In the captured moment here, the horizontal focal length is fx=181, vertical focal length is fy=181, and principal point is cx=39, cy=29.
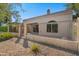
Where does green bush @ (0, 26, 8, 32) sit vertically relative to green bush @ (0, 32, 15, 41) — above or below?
above

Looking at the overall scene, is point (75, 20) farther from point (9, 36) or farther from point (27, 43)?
point (9, 36)

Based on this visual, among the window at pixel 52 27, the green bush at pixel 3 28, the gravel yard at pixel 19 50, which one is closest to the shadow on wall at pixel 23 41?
the gravel yard at pixel 19 50

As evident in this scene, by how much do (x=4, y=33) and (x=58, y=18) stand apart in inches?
61.3

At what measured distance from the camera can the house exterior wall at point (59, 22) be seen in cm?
477

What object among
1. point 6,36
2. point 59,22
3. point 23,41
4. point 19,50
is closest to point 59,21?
point 59,22

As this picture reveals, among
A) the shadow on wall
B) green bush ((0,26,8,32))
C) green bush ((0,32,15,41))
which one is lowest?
the shadow on wall

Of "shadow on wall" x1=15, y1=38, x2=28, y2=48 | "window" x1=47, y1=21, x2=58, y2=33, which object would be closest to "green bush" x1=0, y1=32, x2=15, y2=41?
"shadow on wall" x1=15, y1=38, x2=28, y2=48

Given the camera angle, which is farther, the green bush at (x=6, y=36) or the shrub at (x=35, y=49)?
the green bush at (x=6, y=36)

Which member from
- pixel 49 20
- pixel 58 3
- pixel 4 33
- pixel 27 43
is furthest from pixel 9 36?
pixel 58 3

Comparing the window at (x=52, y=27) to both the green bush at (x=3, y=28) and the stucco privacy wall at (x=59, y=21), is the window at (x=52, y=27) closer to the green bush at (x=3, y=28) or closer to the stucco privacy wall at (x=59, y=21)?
the stucco privacy wall at (x=59, y=21)

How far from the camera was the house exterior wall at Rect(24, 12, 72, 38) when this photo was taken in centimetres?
477

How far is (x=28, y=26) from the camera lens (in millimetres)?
5074

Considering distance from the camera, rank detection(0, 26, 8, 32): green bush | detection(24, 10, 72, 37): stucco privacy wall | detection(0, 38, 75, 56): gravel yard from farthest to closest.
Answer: detection(0, 26, 8, 32): green bush
detection(0, 38, 75, 56): gravel yard
detection(24, 10, 72, 37): stucco privacy wall

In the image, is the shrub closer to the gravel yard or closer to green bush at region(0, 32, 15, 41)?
the gravel yard
